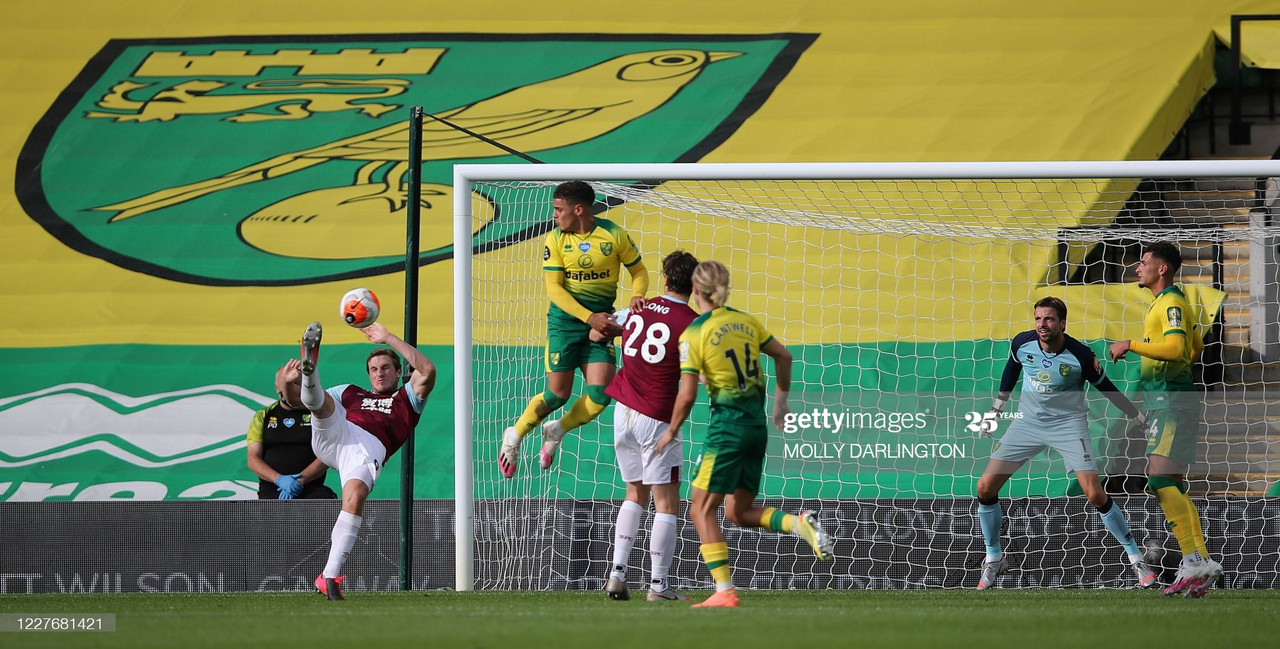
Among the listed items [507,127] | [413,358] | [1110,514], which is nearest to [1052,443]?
[1110,514]

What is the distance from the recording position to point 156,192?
42.8ft

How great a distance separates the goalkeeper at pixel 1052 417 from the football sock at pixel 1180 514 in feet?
0.83

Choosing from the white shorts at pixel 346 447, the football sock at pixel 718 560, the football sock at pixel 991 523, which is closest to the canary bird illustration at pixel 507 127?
the white shorts at pixel 346 447

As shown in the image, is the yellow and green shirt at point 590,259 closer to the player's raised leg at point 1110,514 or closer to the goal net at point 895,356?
the goal net at point 895,356

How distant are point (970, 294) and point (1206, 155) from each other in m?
3.43

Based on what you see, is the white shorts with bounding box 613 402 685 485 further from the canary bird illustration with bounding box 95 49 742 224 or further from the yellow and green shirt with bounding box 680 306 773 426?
the canary bird illustration with bounding box 95 49 742 224

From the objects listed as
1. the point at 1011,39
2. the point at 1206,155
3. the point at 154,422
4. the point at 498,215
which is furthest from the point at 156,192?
the point at 1206,155

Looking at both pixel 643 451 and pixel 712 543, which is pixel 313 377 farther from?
pixel 712 543

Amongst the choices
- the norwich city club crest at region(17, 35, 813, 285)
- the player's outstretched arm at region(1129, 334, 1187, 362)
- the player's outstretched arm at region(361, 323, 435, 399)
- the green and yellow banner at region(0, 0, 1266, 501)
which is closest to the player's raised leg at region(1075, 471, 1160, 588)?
the player's outstretched arm at region(1129, 334, 1187, 362)

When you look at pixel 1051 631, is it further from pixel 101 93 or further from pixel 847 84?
pixel 101 93

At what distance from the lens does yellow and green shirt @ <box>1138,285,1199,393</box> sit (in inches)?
295

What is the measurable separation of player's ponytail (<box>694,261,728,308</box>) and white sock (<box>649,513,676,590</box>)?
1.25 metres

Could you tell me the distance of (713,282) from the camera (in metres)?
6.11

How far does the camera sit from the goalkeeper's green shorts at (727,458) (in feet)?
19.8
